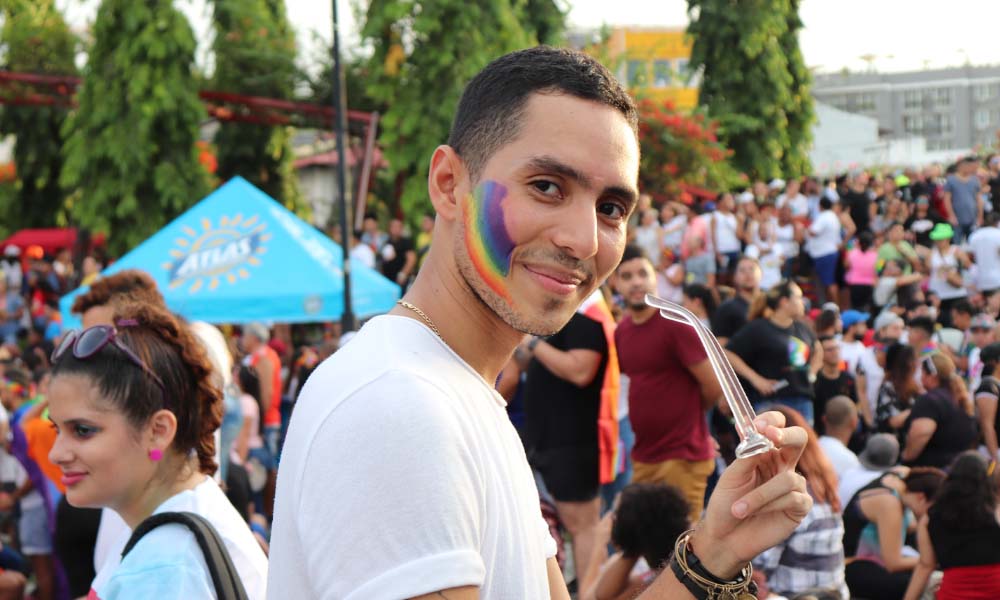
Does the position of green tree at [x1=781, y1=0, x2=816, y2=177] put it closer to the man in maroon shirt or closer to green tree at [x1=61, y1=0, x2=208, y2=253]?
green tree at [x1=61, y1=0, x2=208, y2=253]

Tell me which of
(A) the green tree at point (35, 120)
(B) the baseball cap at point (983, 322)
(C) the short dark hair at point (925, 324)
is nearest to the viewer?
(C) the short dark hair at point (925, 324)

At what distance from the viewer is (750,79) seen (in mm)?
27656

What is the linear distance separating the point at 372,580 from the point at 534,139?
66 centimetres

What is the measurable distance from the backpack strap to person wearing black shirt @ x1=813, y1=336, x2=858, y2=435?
740 centimetres

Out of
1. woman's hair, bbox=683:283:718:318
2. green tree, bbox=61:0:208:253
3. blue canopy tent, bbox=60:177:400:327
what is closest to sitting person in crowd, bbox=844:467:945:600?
woman's hair, bbox=683:283:718:318

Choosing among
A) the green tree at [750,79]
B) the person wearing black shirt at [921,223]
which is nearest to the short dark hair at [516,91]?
the person wearing black shirt at [921,223]

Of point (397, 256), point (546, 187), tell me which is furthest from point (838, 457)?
point (397, 256)

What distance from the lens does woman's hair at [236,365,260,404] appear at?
28.0ft

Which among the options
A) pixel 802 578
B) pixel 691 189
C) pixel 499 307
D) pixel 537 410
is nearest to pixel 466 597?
pixel 499 307

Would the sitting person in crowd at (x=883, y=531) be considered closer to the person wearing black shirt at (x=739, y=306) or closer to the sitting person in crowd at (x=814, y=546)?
the sitting person in crowd at (x=814, y=546)

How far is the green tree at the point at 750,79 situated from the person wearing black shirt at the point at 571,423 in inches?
819

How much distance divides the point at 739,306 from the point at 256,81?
1545cm

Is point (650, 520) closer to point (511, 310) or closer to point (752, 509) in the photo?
point (752, 509)

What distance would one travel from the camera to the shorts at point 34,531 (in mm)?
7371
